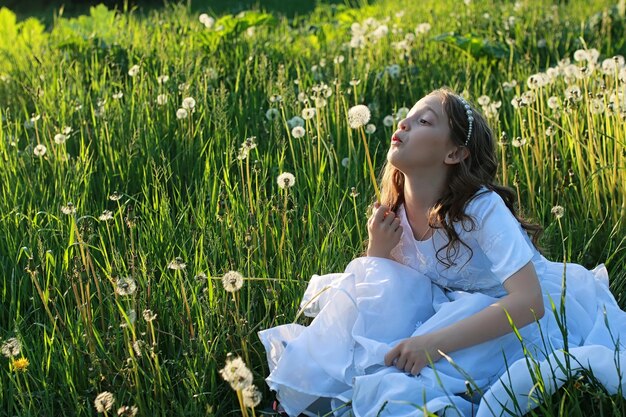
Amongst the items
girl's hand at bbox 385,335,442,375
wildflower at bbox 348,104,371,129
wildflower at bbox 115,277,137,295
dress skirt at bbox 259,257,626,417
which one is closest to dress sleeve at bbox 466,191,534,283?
dress skirt at bbox 259,257,626,417

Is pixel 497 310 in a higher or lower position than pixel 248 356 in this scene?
higher

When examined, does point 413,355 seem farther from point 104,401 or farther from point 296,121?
point 296,121

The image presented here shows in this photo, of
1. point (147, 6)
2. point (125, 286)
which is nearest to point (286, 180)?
point (125, 286)

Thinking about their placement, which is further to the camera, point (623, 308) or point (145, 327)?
point (623, 308)

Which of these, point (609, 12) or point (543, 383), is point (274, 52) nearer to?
point (609, 12)

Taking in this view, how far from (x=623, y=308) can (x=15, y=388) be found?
173 cm

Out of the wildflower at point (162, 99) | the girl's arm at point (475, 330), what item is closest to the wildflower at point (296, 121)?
the wildflower at point (162, 99)

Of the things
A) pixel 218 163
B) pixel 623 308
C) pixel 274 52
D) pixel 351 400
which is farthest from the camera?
pixel 274 52

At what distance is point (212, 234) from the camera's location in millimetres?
2854

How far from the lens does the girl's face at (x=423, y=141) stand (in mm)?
2418

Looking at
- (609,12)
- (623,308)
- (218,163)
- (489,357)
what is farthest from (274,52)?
(489,357)

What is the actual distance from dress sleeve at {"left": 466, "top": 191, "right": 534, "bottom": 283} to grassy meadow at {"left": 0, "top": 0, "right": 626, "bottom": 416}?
18cm

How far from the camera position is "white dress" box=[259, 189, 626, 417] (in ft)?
6.78

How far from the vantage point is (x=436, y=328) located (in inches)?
90.5
